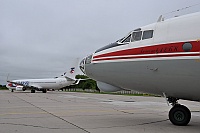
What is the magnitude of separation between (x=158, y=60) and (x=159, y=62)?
68 millimetres

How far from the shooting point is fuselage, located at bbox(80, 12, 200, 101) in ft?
20.4

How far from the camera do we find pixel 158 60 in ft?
21.7

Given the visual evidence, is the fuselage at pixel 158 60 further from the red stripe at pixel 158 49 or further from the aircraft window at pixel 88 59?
the aircraft window at pixel 88 59

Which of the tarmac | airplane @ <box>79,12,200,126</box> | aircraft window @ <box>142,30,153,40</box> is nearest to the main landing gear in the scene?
airplane @ <box>79,12,200,126</box>

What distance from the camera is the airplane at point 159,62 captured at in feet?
20.5

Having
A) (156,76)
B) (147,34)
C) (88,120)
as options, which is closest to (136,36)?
(147,34)

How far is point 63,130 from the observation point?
248 inches

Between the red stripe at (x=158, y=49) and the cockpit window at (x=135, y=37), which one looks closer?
the red stripe at (x=158, y=49)

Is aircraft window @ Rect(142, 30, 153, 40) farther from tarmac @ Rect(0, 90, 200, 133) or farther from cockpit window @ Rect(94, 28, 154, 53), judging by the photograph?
tarmac @ Rect(0, 90, 200, 133)

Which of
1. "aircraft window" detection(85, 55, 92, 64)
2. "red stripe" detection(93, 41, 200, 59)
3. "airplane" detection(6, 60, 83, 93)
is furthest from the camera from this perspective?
"airplane" detection(6, 60, 83, 93)

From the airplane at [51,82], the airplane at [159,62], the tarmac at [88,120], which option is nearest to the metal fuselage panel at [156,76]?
the airplane at [159,62]

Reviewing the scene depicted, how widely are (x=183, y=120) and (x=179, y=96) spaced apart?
34.4 inches

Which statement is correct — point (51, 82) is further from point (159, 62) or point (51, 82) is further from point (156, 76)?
point (159, 62)

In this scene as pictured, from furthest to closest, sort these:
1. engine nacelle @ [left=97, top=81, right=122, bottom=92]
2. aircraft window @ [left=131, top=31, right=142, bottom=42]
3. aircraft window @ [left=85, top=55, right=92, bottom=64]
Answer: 1. aircraft window @ [left=85, top=55, right=92, bottom=64]
2. engine nacelle @ [left=97, top=81, right=122, bottom=92]
3. aircraft window @ [left=131, top=31, right=142, bottom=42]
